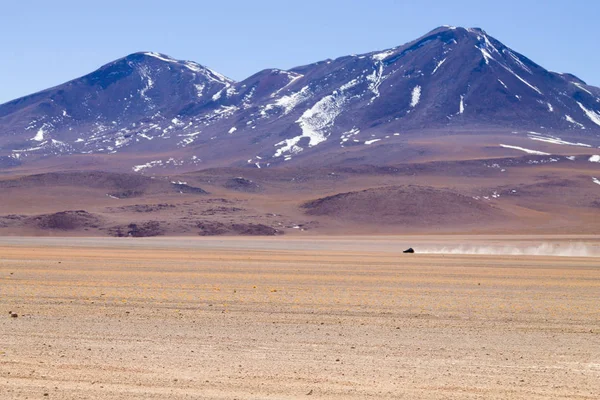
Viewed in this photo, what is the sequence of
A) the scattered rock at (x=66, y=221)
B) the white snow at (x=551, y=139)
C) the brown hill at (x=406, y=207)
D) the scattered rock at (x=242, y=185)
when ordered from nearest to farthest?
the scattered rock at (x=66, y=221)
the brown hill at (x=406, y=207)
the scattered rock at (x=242, y=185)
the white snow at (x=551, y=139)

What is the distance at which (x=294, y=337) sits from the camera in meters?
15.5

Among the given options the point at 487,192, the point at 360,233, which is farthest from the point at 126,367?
the point at 487,192

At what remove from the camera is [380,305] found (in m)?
20.6

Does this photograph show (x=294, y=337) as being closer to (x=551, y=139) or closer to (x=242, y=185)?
(x=242, y=185)

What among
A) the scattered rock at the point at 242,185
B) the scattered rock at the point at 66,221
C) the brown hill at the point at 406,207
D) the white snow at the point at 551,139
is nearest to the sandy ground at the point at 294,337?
the scattered rock at the point at 66,221

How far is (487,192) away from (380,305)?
103m

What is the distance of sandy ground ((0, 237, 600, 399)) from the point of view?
454 inches

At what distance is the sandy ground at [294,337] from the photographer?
454 inches

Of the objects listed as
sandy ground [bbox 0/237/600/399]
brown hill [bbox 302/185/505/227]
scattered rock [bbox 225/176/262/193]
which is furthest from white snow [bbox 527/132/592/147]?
sandy ground [bbox 0/237/600/399]

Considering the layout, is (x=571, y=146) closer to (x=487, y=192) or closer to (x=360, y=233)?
(x=487, y=192)

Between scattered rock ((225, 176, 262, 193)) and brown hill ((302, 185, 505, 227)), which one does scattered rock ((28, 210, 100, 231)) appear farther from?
scattered rock ((225, 176, 262, 193))


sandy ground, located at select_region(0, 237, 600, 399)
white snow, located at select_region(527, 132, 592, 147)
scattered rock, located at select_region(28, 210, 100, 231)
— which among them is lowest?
sandy ground, located at select_region(0, 237, 600, 399)

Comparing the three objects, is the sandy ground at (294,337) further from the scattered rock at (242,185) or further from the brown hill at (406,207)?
the scattered rock at (242,185)

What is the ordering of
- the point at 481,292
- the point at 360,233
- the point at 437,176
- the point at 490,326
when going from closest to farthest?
the point at 490,326, the point at 481,292, the point at 360,233, the point at 437,176
